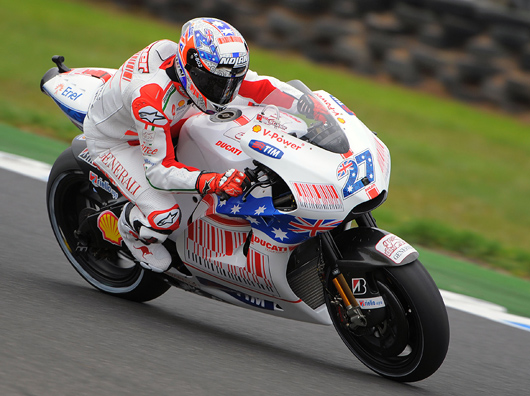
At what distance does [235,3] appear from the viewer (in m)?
15.5

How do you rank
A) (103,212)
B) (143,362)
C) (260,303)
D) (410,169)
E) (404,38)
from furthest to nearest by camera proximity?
(404,38), (410,169), (103,212), (260,303), (143,362)

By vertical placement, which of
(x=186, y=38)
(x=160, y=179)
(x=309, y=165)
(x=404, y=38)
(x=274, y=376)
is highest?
(x=186, y=38)

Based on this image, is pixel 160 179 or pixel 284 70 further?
pixel 284 70

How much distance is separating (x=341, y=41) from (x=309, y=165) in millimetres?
11137

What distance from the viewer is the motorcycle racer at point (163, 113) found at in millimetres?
3992

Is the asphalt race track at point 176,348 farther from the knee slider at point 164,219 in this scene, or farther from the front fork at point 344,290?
the knee slider at point 164,219

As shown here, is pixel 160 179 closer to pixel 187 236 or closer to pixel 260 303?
pixel 187 236

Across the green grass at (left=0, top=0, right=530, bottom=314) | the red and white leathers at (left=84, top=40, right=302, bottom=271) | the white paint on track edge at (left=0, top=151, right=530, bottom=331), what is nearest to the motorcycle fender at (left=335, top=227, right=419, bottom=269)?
the red and white leathers at (left=84, top=40, right=302, bottom=271)

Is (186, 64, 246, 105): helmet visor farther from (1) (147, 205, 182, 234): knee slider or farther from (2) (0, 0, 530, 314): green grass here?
(2) (0, 0, 530, 314): green grass

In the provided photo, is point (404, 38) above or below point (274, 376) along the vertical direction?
below

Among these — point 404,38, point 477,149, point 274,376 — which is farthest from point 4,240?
point 404,38

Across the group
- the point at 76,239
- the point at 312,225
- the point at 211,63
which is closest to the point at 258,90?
the point at 211,63

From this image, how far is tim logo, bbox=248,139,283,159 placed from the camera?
3.90 meters

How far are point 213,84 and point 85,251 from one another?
168 cm
